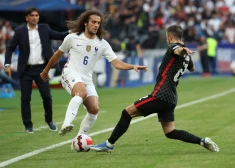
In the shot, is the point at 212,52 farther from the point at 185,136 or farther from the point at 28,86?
the point at 185,136

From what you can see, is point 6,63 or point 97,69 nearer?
point 6,63

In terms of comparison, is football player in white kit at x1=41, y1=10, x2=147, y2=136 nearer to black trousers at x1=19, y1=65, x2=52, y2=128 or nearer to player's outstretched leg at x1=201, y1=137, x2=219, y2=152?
player's outstretched leg at x1=201, y1=137, x2=219, y2=152

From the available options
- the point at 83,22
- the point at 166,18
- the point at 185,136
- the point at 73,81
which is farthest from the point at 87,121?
the point at 166,18

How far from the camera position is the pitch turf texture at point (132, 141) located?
Result: 31.5 ft

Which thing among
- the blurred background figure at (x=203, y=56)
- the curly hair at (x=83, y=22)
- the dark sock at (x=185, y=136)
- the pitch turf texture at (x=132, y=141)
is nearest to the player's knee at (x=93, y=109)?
the pitch turf texture at (x=132, y=141)

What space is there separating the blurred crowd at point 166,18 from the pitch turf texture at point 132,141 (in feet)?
55.4

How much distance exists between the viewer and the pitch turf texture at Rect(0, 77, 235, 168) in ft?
31.5

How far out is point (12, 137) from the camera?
42.8 feet

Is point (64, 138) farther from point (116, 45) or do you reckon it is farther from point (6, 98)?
point (116, 45)

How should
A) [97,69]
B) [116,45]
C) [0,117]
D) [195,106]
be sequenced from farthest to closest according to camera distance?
1. [116,45]
2. [97,69]
3. [195,106]
4. [0,117]

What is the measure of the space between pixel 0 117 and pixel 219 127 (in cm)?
553

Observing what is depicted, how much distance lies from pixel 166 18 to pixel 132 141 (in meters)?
27.9

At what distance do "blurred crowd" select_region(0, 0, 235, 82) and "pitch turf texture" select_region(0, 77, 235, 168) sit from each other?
665 inches

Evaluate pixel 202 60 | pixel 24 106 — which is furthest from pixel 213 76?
pixel 24 106
